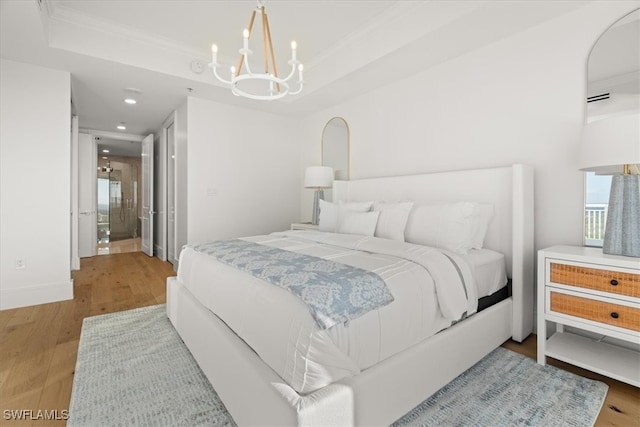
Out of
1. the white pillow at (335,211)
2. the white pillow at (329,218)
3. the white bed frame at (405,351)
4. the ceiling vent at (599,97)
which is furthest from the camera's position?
the white pillow at (329,218)

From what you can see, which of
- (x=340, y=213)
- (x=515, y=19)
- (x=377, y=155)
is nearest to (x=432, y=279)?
(x=340, y=213)

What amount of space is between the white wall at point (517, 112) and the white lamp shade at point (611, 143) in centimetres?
47

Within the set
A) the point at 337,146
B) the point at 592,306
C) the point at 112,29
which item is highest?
the point at 112,29

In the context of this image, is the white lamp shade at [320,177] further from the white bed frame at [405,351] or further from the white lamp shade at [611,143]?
the white lamp shade at [611,143]

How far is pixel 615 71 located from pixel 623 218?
1025 mm

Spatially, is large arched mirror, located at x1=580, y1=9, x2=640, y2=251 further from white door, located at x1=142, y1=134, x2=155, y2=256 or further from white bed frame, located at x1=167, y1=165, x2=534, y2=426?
white door, located at x1=142, y1=134, x2=155, y2=256

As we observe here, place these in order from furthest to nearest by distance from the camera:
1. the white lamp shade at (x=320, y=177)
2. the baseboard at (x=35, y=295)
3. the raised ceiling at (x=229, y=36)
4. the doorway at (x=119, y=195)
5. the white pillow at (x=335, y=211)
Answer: the doorway at (x=119, y=195), the white lamp shade at (x=320, y=177), the white pillow at (x=335, y=211), the baseboard at (x=35, y=295), the raised ceiling at (x=229, y=36)

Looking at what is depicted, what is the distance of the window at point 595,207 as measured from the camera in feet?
6.86

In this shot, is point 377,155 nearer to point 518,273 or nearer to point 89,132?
point 518,273

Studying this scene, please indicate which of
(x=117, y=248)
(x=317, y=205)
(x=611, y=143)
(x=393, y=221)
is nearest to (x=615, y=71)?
(x=611, y=143)

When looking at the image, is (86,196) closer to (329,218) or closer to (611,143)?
(329,218)

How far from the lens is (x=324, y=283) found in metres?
1.34

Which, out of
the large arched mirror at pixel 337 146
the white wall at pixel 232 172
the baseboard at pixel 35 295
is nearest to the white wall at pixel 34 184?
the baseboard at pixel 35 295

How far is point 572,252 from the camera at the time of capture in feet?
6.27
